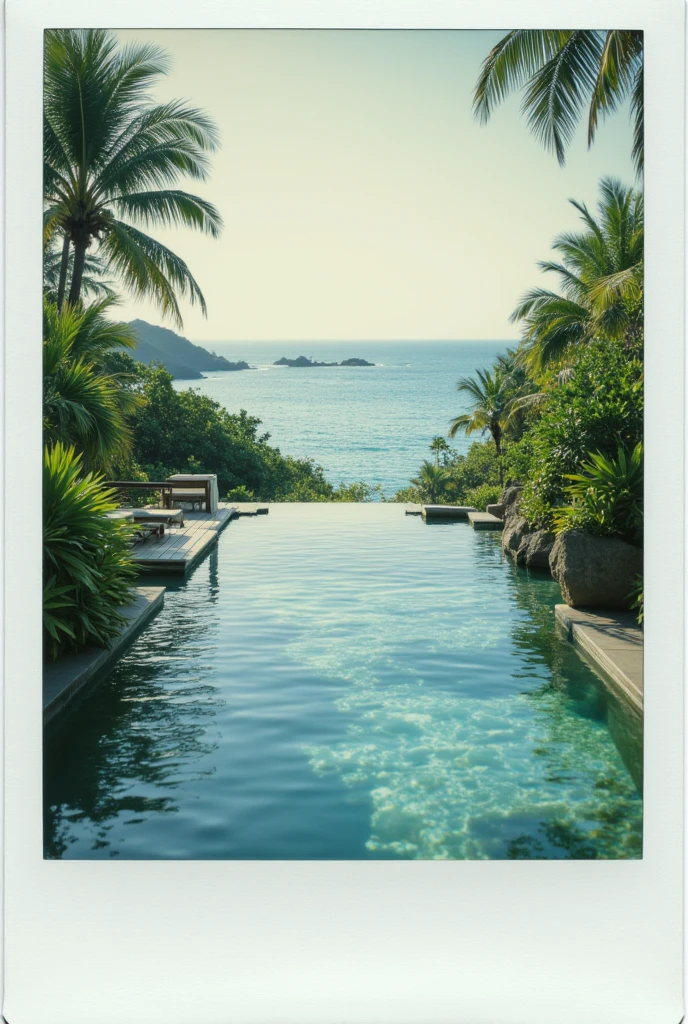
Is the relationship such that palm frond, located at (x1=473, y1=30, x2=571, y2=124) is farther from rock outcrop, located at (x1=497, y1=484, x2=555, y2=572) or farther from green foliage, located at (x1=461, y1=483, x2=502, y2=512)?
green foliage, located at (x1=461, y1=483, x2=502, y2=512)

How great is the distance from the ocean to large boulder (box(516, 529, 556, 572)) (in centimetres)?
2563

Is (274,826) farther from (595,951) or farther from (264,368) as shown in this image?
(264,368)

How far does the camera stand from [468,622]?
6949 mm

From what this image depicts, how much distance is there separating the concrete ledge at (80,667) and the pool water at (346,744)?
9 cm

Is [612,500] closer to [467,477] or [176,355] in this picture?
→ [467,477]

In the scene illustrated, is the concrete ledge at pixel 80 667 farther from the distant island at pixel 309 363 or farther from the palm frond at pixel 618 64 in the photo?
the distant island at pixel 309 363

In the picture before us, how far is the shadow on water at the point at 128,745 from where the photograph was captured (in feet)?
13.1

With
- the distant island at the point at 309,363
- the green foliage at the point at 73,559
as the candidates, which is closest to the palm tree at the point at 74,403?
the green foliage at the point at 73,559

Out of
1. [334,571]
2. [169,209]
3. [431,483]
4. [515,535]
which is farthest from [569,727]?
[431,483]

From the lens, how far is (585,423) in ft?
26.7

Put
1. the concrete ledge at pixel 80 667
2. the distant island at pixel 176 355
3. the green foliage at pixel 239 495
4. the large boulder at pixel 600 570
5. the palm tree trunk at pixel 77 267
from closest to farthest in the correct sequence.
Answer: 1. the concrete ledge at pixel 80 667
2. the large boulder at pixel 600 570
3. the palm tree trunk at pixel 77 267
4. the green foliage at pixel 239 495
5. the distant island at pixel 176 355

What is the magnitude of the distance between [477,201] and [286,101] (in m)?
2.45

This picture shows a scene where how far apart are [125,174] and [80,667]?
6298 millimetres

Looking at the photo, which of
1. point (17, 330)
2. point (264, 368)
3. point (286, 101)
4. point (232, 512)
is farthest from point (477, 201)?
point (264, 368)
